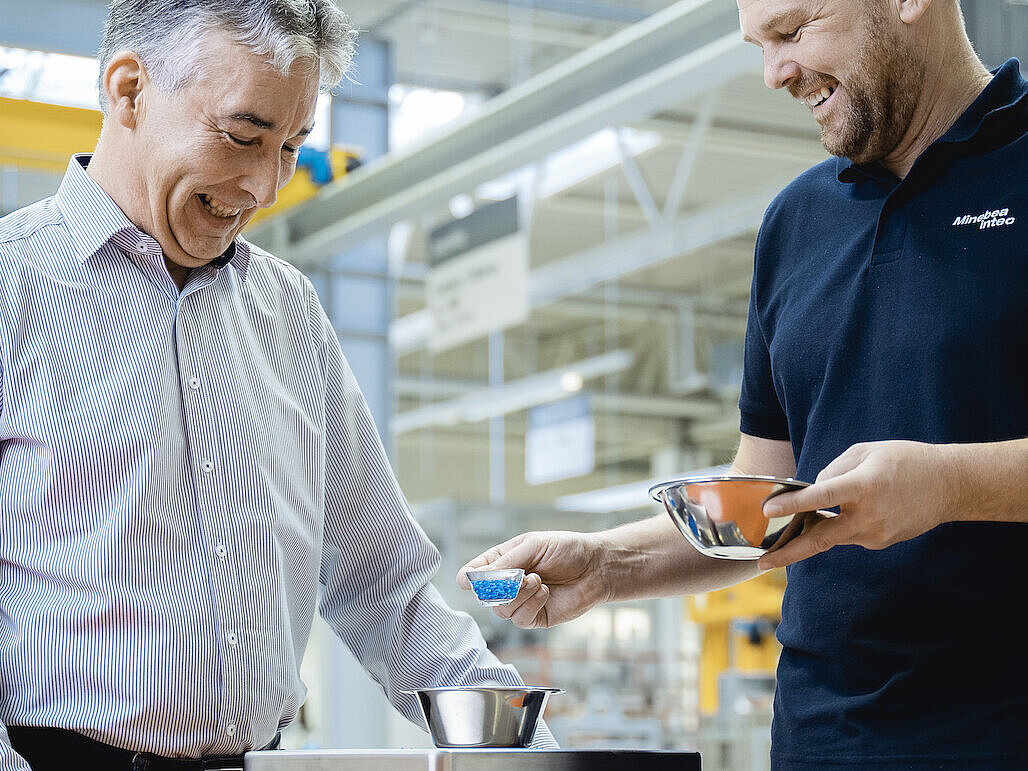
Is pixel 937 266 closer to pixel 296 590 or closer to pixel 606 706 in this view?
pixel 296 590

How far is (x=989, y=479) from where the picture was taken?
5.12 ft

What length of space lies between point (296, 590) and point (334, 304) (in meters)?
5.04

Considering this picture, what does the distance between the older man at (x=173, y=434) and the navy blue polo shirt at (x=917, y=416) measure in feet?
1.77

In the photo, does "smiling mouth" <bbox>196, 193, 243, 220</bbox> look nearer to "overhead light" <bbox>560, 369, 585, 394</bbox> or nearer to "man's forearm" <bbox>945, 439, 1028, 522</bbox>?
"man's forearm" <bbox>945, 439, 1028, 522</bbox>

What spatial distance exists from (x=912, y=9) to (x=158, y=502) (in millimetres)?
1225

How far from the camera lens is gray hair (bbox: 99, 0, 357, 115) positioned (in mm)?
1929

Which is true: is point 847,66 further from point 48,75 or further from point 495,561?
point 48,75

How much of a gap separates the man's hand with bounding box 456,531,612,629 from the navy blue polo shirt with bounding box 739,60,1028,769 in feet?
0.94

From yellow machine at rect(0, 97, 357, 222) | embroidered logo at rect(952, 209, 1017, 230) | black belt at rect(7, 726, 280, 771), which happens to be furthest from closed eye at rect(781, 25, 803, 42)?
yellow machine at rect(0, 97, 357, 222)

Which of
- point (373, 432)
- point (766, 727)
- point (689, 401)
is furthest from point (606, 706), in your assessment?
point (689, 401)

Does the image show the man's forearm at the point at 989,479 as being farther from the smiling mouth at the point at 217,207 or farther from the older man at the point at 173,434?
the smiling mouth at the point at 217,207

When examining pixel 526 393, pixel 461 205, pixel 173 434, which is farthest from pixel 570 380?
pixel 173 434

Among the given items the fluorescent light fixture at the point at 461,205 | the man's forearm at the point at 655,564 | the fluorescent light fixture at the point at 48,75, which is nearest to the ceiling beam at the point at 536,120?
the fluorescent light fixture at the point at 48,75

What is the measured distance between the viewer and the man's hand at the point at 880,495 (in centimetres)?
147
